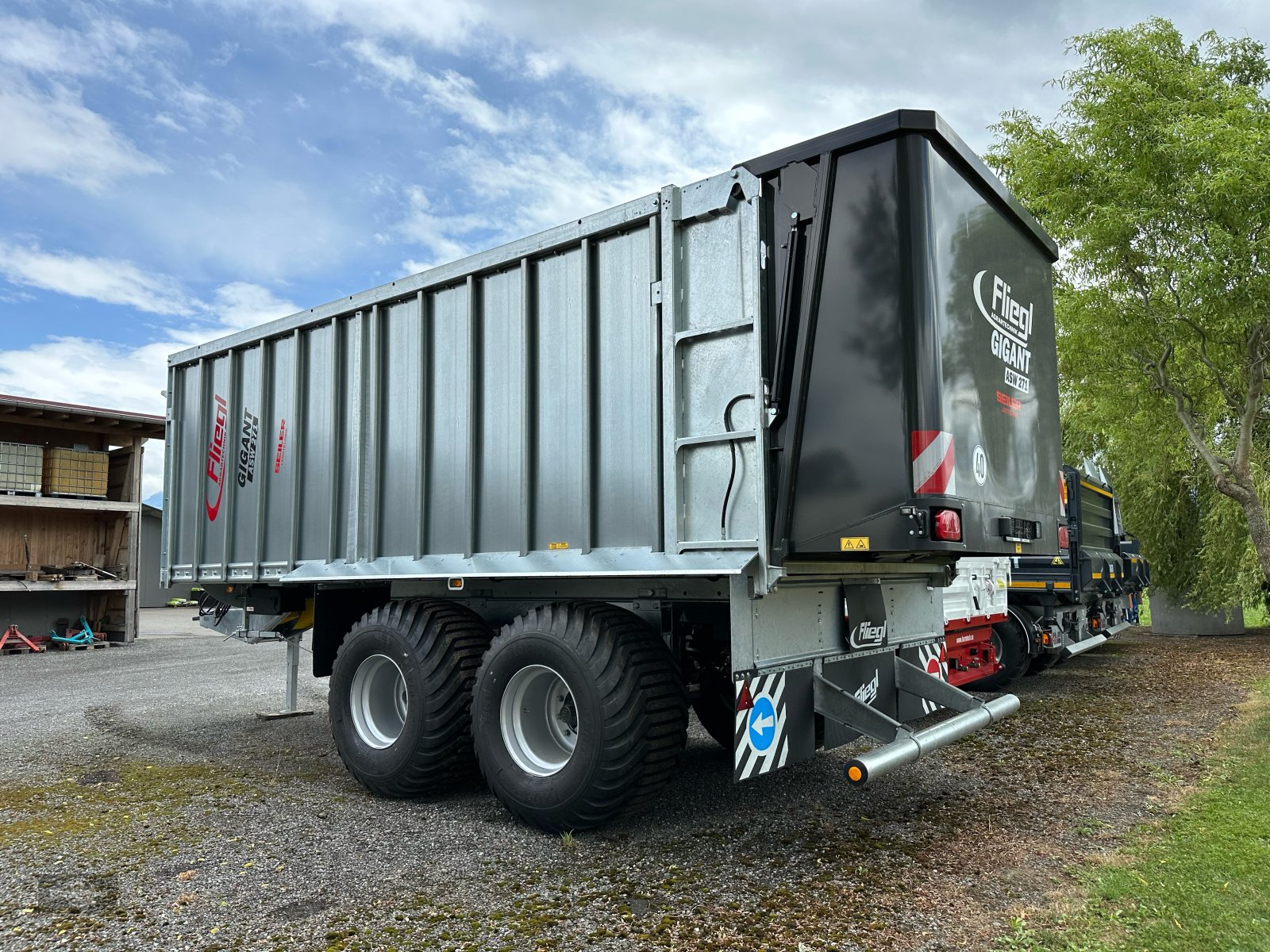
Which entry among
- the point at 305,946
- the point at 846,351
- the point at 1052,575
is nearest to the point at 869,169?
the point at 846,351

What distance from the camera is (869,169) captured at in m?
4.28

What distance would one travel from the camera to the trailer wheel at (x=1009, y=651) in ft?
33.0

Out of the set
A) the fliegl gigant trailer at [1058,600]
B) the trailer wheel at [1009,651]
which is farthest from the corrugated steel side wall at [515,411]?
the trailer wheel at [1009,651]

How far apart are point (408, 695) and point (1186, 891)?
13.1 ft

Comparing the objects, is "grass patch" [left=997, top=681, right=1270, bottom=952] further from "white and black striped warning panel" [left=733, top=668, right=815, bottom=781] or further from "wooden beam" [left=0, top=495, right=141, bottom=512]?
"wooden beam" [left=0, top=495, right=141, bottom=512]

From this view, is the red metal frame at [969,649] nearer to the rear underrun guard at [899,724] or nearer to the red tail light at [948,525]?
the rear underrun guard at [899,724]

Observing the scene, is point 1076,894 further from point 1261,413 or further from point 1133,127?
point 1261,413

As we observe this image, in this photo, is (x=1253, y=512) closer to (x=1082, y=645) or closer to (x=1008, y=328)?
(x=1082, y=645)

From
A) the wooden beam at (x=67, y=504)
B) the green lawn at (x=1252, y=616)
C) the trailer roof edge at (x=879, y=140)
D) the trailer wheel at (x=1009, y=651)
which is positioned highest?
the trailer roof edge at (x=879, y=140)

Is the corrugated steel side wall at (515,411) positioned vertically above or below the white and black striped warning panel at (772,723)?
above

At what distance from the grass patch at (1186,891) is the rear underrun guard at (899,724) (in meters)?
0.83

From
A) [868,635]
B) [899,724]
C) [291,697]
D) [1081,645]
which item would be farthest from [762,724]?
[1081,645]

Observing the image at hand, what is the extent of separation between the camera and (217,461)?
7527 mm

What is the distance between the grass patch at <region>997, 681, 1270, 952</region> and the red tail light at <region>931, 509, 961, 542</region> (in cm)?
153
